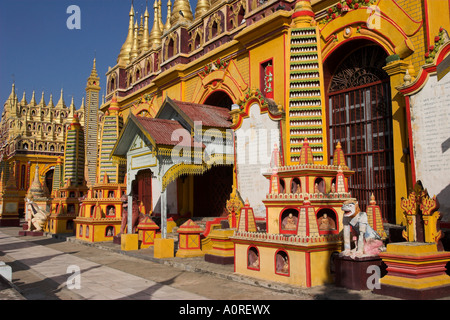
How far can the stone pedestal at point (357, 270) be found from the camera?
8148mm

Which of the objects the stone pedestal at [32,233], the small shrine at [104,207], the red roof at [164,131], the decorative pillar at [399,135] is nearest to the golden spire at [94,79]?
the stone pedestal at [32,233]

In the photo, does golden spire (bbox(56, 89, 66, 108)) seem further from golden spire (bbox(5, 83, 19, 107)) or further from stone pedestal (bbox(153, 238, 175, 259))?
stone pedestal (bbox(153, 238, 175, 259))

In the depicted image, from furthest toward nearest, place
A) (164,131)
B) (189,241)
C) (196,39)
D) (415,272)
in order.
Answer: (196,39) < (164,131) < (189,241) < (415,272)

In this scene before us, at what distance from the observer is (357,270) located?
8164 mm

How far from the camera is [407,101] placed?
11.2 m

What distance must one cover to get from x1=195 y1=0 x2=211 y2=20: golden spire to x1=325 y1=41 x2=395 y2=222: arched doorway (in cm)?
1173

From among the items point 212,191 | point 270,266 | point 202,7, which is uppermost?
point 202,7

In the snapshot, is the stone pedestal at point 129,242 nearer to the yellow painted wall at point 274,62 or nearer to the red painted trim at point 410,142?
the yellow painted wall at point 274,62

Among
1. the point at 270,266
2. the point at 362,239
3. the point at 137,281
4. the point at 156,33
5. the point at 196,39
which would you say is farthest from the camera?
the point at 156,33

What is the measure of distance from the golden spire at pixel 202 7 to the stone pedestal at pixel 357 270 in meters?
19.7

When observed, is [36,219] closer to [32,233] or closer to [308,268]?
[32,233]

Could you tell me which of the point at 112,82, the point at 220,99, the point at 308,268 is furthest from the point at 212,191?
the point at 112,82

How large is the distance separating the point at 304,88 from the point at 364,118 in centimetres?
400
